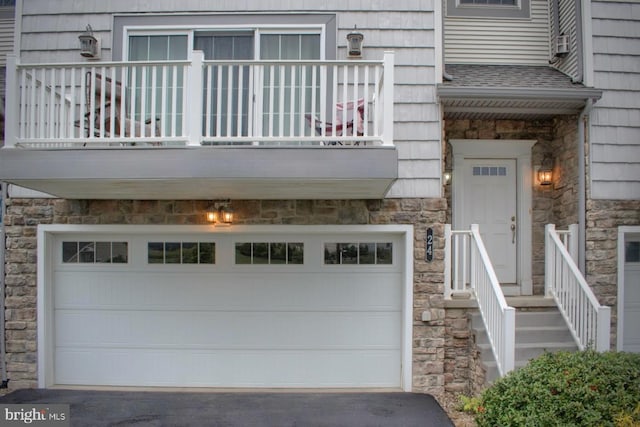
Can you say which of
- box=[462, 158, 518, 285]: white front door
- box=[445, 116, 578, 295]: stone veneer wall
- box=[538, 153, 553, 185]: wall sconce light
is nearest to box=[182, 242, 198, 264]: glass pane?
box=[445, 116, 578, 295]: stone veneer wall

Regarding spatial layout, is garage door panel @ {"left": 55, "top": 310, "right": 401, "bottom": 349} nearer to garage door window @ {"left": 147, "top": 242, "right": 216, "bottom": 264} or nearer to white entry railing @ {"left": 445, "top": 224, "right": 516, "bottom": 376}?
garage door window @ {"left": 147, "top": 242, "right": 216, "bottom": 264}

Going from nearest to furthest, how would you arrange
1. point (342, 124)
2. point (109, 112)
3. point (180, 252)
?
1. point (342, 124)
2. point (109, 112)
3. point (180, 252)

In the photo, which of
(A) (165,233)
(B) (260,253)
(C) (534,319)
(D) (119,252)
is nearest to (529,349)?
(C) (534,319)

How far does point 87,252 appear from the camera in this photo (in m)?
5.84

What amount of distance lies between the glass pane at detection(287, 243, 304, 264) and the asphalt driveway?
5.22ft

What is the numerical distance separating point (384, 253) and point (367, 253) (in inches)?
8.3

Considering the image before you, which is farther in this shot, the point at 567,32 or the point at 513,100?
the point at 567,32

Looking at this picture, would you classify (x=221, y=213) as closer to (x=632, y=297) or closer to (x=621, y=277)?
(x=621, y=277)

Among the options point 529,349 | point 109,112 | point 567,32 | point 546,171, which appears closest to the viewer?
point 109,112

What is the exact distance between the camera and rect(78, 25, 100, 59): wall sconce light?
566 cm

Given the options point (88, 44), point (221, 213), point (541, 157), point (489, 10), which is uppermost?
point (489, 10)

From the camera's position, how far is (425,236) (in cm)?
555

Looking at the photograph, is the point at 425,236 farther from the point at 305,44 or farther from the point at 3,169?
the point at 3,169

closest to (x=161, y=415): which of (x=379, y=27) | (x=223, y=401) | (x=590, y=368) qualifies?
(x=223, y=401)
